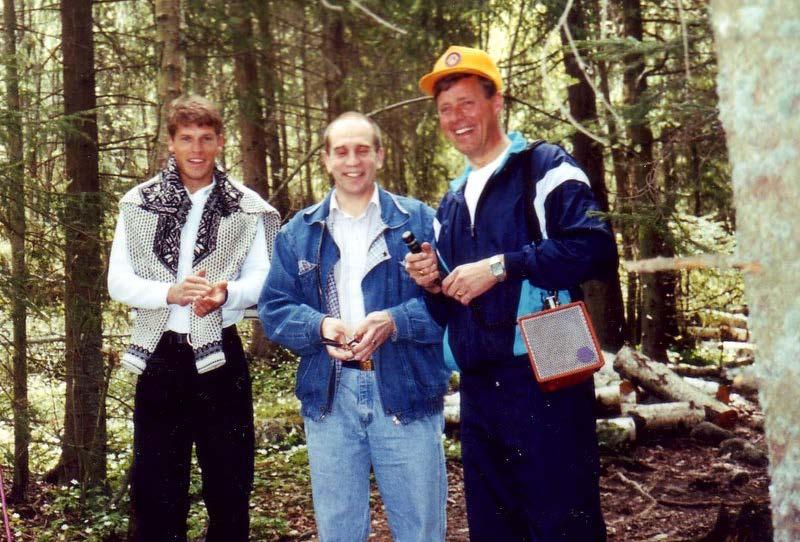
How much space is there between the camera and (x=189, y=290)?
3.61 meters

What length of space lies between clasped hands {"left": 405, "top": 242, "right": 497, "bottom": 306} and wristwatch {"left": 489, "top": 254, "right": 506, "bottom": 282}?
1 centimetres

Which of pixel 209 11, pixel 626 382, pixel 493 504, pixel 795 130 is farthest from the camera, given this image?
pixel 626 382

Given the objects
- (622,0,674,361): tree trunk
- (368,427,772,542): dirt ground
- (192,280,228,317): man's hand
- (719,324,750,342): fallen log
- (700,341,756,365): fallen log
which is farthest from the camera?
(719,324,750,342): fallen log

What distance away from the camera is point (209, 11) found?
7.52 metres

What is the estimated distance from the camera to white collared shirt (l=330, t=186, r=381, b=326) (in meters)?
3.48

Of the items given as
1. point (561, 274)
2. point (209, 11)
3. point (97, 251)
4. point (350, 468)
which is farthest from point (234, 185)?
point (209, 11)

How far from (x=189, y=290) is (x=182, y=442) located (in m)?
0.71

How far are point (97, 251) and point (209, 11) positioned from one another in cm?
271

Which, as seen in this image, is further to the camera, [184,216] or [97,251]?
[97,251]

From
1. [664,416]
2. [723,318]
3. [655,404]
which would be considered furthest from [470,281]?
[723,318]

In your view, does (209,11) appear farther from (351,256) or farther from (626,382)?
(626,382)

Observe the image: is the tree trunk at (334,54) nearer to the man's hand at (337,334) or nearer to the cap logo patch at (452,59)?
the cap logo patch at (452,59)

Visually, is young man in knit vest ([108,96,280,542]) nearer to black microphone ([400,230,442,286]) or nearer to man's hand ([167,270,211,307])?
man's hand ([167,270,211,307])

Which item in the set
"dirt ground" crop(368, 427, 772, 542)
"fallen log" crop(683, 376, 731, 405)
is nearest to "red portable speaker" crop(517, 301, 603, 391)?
"dirt ground" crop(368, 427, 772, 542)
